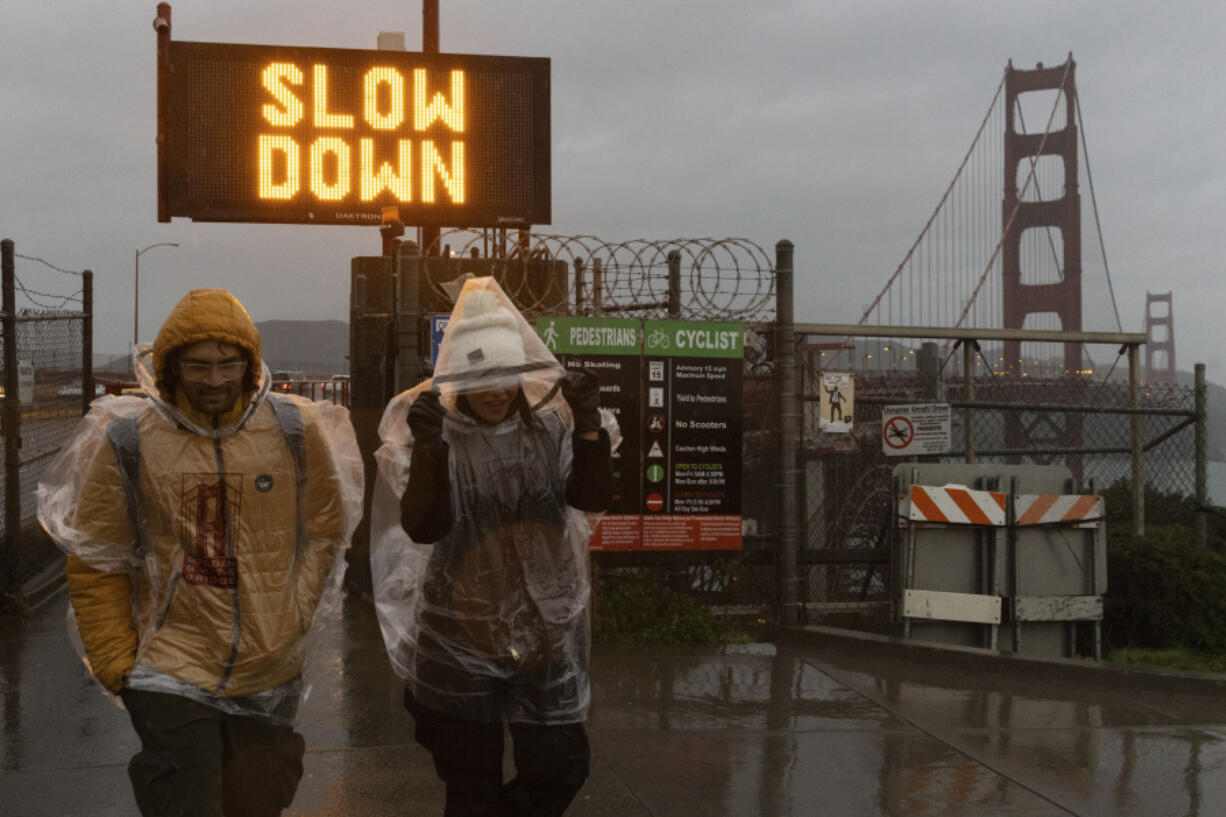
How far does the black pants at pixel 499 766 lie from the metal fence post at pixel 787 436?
463 centimetres

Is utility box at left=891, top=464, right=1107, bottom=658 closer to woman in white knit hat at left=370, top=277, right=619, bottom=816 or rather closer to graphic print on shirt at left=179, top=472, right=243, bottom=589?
woman in white knit hat at left=370, top=277, right=619, bottom=816

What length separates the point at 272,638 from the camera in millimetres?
3090

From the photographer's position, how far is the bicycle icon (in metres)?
7.56

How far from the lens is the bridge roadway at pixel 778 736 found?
15.1 feet

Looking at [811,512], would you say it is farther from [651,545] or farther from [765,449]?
[651,545]

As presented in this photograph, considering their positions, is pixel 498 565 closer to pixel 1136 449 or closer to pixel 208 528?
pixel 208 528

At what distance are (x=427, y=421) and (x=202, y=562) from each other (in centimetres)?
63

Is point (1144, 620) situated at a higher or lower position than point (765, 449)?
lower

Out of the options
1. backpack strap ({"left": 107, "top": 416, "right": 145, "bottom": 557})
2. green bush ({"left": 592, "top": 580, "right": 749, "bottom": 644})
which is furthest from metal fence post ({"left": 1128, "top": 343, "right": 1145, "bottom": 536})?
backpack strap ({"left": 107, "top": 416, "right": 145, "bottom": 557})

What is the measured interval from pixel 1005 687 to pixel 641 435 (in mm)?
2395

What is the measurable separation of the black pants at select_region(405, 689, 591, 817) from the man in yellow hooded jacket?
15.5 inches

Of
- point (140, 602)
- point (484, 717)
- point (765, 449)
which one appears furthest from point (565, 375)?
point (765, 449)

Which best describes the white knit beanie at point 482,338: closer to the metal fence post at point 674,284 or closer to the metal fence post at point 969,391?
the metal fence post at point 674,284

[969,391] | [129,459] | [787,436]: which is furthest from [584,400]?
[969,391]
